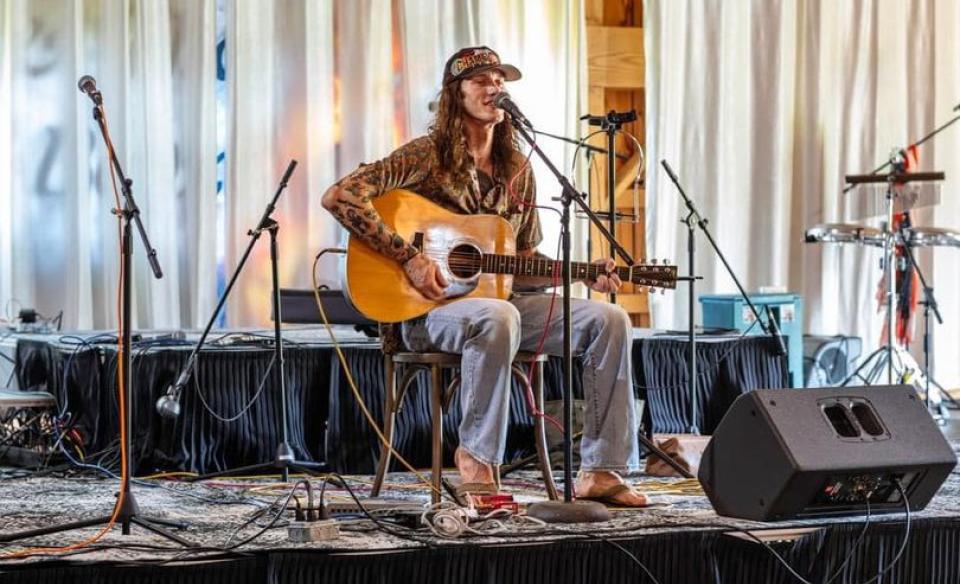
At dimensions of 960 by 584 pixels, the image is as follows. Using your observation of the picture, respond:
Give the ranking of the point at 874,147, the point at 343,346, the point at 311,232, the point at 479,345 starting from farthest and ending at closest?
1. the point at 874,147
2. the point at 311,232
3. the point at 343,346
4. the point at 479,345

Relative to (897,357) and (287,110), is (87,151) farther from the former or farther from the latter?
(897,357)

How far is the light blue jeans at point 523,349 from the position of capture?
11.2ft

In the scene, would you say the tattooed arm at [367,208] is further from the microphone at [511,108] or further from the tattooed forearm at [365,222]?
the microphone at [511,108]

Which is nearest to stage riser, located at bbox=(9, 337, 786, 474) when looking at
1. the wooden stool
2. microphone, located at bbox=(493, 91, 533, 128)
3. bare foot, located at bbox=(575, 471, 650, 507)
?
the wooden stool

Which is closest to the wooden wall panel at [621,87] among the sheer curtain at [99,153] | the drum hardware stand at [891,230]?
the drum hardware stand at [891,230]

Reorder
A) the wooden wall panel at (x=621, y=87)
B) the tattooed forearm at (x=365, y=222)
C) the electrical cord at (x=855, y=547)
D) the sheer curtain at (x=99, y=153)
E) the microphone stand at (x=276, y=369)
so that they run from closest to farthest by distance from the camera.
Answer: the electrical cord at (x=855, y=547) → the tattooed forearm at (x=365, y=222) → the microphone stand at (x=276, y=369) → the sheer curtain at (x=99, y=153) → the wooden wall panel at (x=621, y=87)

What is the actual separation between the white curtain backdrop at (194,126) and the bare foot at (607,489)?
2.76 m

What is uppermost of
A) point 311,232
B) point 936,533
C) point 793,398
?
Answer: point 311,232

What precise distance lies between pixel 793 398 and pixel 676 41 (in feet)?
13.7

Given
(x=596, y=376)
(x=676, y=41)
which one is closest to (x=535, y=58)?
(x=676, y=41)

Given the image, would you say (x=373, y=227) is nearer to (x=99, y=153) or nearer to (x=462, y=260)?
(x=462, y=260)

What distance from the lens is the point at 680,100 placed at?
275 inches

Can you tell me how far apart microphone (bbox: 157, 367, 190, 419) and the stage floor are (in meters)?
0.66

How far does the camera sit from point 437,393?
3553 millimetres
